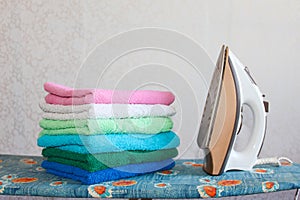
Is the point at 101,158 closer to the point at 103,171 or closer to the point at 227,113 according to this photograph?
the point at 103,171

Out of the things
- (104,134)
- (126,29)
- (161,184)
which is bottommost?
(161,184)

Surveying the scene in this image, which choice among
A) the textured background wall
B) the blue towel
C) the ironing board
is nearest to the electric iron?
the ironing board

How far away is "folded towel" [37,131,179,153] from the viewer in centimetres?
88

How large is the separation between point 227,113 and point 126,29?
2.11ft

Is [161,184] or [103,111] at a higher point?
[103,111]

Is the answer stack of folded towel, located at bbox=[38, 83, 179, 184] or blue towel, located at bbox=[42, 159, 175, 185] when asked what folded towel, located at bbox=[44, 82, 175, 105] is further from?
blue towel, located at bbox=[42, 159, 175, 185]

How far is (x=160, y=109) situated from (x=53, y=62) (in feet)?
2.03

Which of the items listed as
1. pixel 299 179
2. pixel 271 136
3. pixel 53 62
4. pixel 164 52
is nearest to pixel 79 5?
pixel 53 62

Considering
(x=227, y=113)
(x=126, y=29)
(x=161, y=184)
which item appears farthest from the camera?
(x=126, y=29)

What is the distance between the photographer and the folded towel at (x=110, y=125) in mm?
888

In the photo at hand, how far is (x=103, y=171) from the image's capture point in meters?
0.90

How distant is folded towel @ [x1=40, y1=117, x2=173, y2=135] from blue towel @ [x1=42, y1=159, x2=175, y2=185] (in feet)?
0.28

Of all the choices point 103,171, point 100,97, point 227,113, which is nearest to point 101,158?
point 103,171

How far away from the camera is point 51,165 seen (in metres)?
0.99
